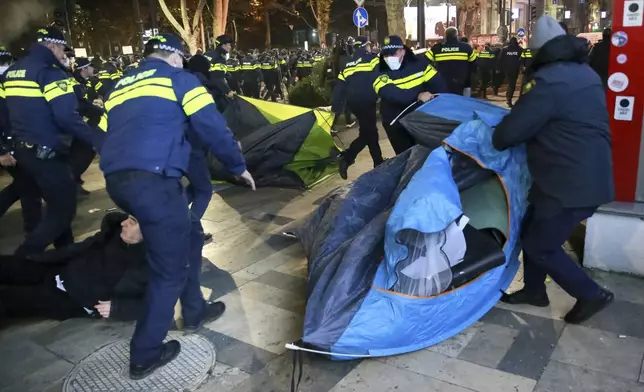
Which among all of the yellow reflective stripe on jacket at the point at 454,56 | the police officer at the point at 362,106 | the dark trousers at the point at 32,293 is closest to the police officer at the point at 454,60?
the yellow reflective stripe on jacket at the point at 454,56

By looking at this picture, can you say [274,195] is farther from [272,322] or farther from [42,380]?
[42,380]

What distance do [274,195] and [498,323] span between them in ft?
12.4

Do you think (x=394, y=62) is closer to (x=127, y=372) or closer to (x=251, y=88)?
(x=127, y=372)

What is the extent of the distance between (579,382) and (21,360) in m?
3.19

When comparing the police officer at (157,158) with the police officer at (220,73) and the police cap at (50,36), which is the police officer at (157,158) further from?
the police officer at (220,73)

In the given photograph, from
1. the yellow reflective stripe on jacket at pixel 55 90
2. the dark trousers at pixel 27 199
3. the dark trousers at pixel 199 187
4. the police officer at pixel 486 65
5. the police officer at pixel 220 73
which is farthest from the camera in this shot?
the police officer at pixel 486 65

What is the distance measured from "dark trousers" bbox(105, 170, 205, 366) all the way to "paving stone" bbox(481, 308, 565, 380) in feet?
6.07

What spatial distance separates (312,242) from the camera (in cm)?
→ 436

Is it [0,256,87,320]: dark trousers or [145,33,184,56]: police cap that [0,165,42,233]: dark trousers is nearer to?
[0,256,87,320]: dark trousers

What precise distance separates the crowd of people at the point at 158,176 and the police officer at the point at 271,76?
10.8m

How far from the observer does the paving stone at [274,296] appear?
3.87 m

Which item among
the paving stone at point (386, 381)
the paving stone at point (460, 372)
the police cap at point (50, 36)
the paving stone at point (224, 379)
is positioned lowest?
the paving stone at point (224, 379)

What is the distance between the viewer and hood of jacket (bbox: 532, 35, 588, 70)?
2.93 meters

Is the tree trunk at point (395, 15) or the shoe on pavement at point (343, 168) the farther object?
the tree trunk at point (395, 15)
